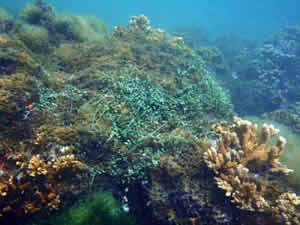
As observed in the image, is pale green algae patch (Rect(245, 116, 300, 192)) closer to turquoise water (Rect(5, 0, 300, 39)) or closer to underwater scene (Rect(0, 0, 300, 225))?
underwater scene (Rect(0, 0, 300, 225))

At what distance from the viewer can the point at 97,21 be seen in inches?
485

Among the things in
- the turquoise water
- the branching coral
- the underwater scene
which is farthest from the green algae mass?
the turquoise water

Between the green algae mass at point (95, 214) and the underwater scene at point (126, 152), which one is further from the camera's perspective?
the underwater scene at point (126, 152)

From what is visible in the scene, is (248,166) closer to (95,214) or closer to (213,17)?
(95,214)

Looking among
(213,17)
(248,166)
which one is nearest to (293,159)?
(248,166)

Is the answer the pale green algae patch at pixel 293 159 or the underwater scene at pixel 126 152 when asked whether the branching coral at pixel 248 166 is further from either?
the pale green algae patch at pixel 293 159

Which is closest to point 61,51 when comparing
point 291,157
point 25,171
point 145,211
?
point 25,171

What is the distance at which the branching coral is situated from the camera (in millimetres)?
4352

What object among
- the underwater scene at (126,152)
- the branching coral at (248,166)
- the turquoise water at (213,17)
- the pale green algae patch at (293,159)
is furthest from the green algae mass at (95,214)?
the turquoise water at (213,17)

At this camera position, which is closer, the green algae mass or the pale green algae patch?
the green algae mass

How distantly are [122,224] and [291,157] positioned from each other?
4889 millimetres

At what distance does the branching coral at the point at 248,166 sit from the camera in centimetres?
435

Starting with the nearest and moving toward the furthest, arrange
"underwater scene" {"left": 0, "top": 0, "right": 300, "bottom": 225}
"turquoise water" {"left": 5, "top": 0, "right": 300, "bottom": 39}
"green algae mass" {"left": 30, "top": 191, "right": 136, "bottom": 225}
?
"green algae mass" {"left": 30, "top": 191, "right": 136, "bottom": 225}, "underwater scene" {"left": 0, "top": 0, "right": 300, "bottom": 225}, "turquoise water" {"left": 5, "top": 0, "right": 300, "bottom": 39}

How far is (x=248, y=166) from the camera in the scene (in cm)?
523
